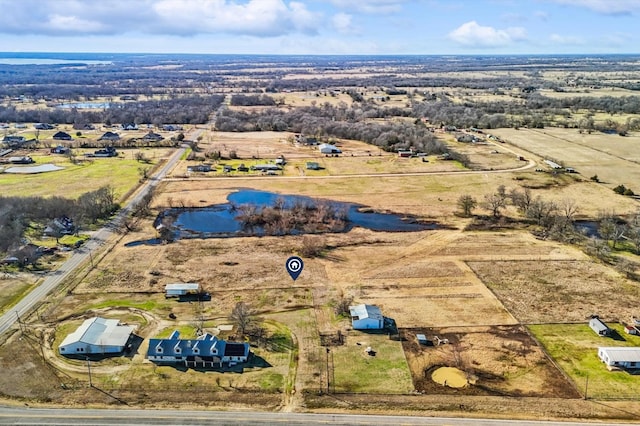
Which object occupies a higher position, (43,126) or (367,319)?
(43,126)

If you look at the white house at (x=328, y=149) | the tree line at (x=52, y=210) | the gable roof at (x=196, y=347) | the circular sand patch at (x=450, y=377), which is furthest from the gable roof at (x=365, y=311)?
the white house at (x=328, y=149)

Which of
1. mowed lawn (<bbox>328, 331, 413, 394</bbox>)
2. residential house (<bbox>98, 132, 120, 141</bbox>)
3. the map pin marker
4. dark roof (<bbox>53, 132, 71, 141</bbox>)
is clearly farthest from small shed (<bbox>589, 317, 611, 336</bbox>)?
dark roof (<bbox>53, 132, 71, 141</bbox>)

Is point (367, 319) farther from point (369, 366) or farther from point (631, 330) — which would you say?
point (631, 330)

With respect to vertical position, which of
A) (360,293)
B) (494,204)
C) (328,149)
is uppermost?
(328,149)

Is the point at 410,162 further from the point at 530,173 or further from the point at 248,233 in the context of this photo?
the point at 248,233

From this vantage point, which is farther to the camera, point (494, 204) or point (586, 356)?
point (494, 204)

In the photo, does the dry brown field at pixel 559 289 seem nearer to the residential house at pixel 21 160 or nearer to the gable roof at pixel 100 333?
the gable roof at pixel 100 333

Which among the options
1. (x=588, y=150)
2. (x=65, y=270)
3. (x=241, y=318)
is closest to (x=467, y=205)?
(x=241, y=318)
